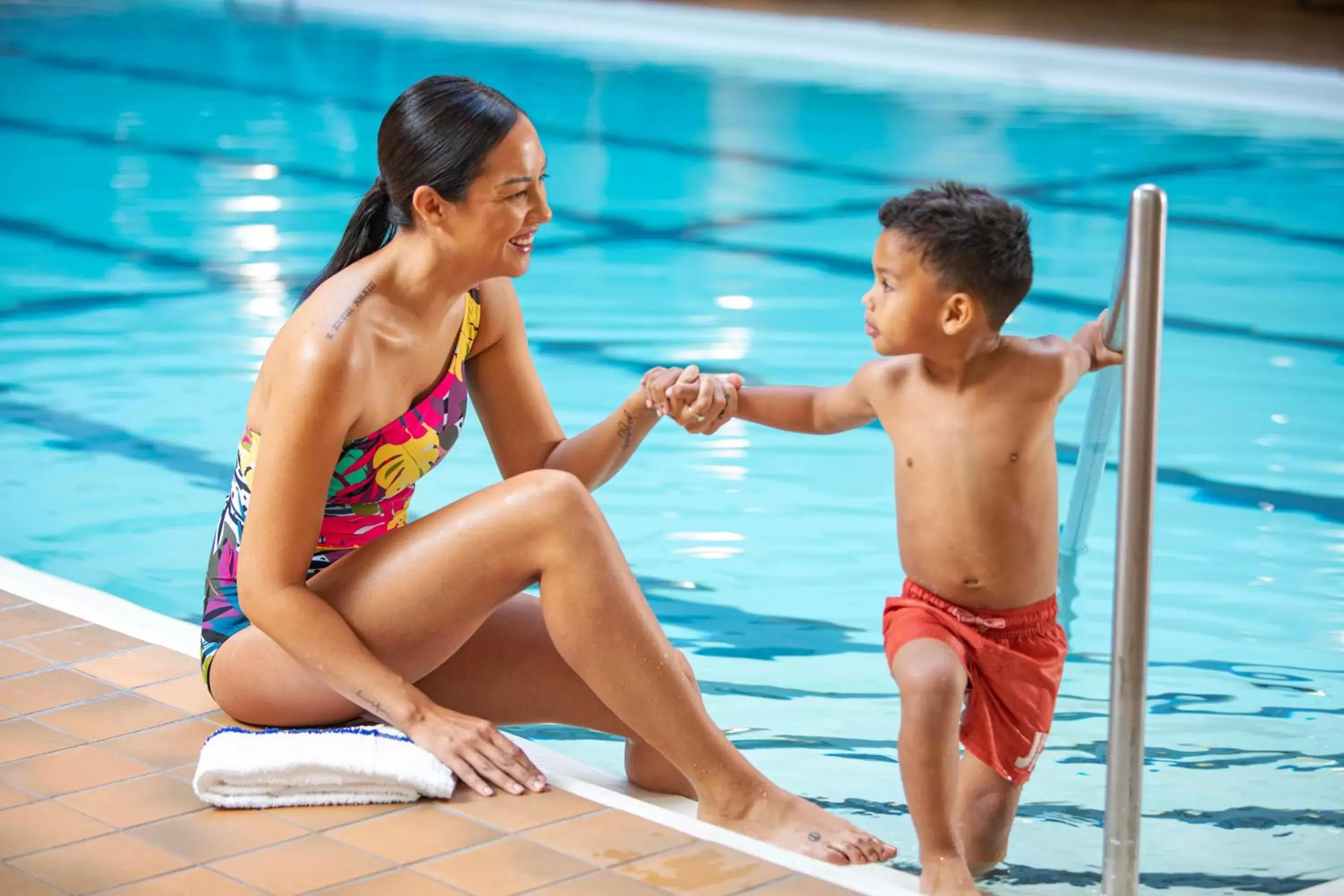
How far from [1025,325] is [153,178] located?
4.90 meters

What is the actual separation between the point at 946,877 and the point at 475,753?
0.68 m

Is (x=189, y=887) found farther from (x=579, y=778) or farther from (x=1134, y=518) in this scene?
(x=1134, y=518)

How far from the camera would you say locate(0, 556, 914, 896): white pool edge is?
236 centimetres

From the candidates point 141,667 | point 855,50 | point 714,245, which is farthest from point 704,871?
point 855,50

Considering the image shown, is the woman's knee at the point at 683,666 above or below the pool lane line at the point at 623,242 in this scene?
below

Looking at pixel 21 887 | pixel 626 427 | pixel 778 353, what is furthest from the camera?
pixel 778 353

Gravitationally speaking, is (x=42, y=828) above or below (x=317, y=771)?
below

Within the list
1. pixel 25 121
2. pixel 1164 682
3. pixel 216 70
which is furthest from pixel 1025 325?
pixel 216 70

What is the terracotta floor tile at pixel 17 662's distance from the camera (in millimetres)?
2973

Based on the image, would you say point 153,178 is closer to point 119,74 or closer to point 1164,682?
point 119,74

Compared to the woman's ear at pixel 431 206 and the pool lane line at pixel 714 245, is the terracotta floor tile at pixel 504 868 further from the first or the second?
the pool lane line at pixel 714 245

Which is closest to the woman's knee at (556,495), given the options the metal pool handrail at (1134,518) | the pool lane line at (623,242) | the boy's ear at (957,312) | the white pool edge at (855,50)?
the boy's ear at (957,312)

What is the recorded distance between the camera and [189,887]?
2242 mm

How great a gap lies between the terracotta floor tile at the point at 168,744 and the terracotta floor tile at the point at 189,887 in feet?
1.18
